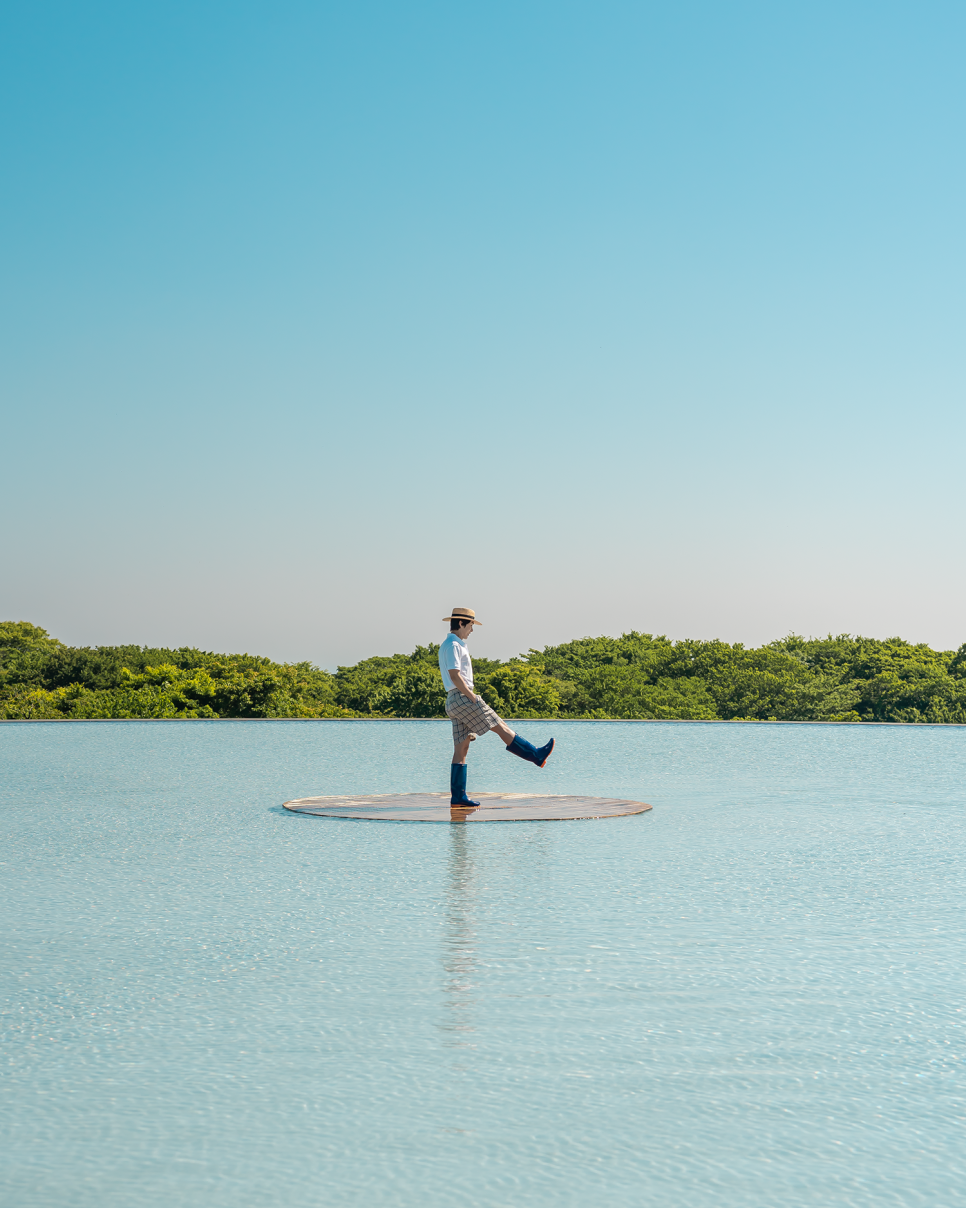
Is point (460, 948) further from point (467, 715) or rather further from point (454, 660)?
point (454, 660)

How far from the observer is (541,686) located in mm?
26312

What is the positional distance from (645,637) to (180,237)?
717 inches

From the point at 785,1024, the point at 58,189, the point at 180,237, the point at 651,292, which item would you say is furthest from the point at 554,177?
the point at 785,1024

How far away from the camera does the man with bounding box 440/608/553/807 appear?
307 inches

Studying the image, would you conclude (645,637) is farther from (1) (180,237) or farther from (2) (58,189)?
(2) (58,189)

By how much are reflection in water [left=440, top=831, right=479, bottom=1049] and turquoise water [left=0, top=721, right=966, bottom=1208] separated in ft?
0.05

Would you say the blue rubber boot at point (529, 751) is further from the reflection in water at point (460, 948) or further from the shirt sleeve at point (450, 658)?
the reflection in water at point (460, 948)

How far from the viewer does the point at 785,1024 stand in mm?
3025

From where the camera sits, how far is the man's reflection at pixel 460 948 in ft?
9.87

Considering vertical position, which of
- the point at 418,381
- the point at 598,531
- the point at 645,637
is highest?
the point at 418,381

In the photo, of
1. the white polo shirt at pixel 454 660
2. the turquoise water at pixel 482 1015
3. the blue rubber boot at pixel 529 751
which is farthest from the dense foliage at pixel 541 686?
the turquoise water at pixel 482 1015

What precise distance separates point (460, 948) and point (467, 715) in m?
3.91

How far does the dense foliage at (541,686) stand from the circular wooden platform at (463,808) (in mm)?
16186

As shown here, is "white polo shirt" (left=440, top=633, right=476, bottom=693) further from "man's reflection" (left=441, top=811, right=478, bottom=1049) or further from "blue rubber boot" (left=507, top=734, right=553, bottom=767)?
"man's reflection" (left=441, top=811, right=478, bottom=1049)
